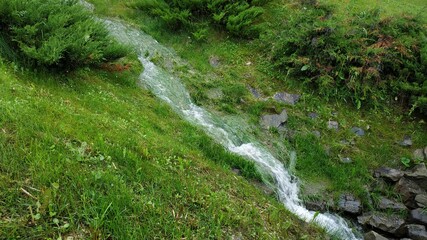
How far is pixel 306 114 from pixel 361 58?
2.41 metres

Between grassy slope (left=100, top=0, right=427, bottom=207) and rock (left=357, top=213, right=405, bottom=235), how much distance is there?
0.57m

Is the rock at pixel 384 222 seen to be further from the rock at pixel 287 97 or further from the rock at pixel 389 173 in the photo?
the rock at pixel 287 97

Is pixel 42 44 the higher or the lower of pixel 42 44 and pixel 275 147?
the higher

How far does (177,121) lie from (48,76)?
3.01 meters

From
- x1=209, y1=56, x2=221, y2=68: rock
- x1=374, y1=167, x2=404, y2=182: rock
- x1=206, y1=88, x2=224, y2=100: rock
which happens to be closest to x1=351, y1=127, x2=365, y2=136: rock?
x1=374, y1=167, x2=404, y2=182: rock

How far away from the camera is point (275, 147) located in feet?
30.2

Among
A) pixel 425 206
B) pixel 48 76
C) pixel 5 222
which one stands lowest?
pixel 425 206

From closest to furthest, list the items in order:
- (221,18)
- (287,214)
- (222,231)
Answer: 1. (222,231)
2. (287,214)
3. (221,18)

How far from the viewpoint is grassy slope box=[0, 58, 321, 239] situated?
13.2 feet

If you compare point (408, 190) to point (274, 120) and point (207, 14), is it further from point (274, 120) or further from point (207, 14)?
point (207, 14)

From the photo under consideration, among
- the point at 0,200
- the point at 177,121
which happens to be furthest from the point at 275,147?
the point at 0,200

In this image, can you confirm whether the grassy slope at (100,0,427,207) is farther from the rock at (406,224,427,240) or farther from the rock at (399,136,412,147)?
the rock at (406,224,427,240)

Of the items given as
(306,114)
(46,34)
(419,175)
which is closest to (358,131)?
(306,114)

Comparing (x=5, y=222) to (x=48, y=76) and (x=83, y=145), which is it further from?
(x=48, y=76)
